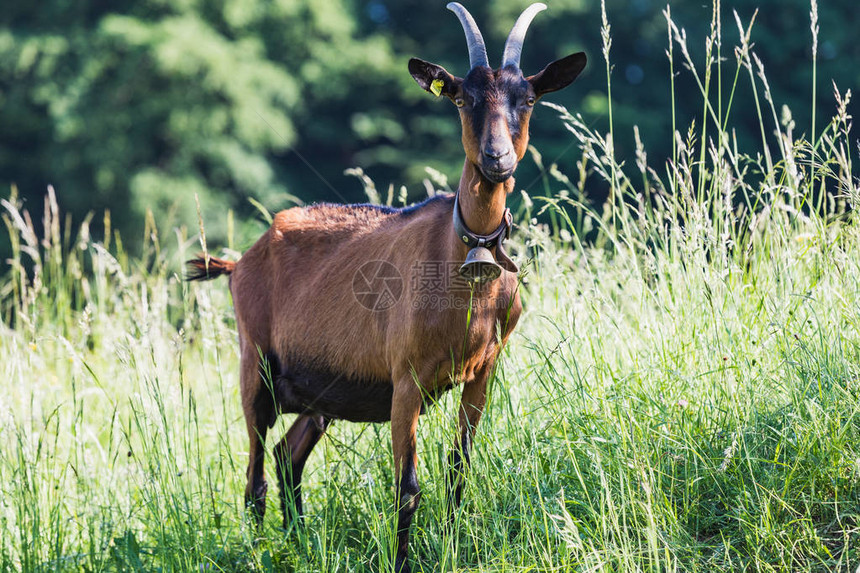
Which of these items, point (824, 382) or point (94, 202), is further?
point (94, 202)

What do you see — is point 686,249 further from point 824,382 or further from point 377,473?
point 377,473

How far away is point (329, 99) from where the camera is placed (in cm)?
1565

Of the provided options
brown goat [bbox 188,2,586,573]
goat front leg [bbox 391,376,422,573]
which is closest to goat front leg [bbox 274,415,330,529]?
brown goat [bbox 188,2,586,573]

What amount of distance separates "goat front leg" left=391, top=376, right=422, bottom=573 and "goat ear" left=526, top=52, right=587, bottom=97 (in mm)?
1187

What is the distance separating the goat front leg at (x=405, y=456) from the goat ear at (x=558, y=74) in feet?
3.90

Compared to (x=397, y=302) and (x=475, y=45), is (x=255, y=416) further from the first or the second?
(x=475, y=45)

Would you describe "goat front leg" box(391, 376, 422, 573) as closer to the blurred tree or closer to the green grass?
the green grass

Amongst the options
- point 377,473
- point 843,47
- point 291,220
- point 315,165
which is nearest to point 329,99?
point 315,165

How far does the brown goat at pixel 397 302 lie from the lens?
288 cm

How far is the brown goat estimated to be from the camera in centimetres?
288

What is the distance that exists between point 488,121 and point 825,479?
5.56ft

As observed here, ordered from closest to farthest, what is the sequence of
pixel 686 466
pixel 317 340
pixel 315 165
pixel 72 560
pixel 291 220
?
pixel 686 466, pixel 72 560, pixel 317 340, pixel 291 220, pixel 315 165

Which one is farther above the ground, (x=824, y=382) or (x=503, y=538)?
(x=824, y=382)

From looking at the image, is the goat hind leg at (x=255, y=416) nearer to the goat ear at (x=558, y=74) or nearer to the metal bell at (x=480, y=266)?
the metal bell at (x=480, y=266)
